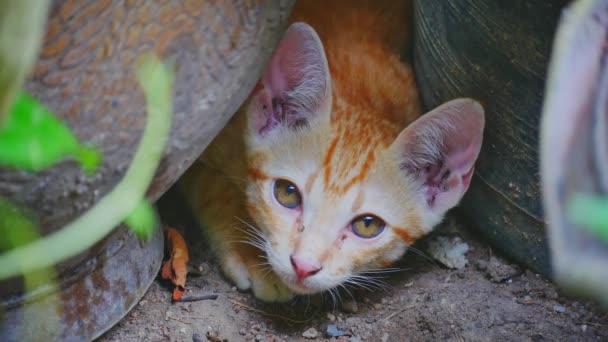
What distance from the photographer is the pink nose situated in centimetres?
192

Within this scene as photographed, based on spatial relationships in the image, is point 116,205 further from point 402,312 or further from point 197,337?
point 402,312

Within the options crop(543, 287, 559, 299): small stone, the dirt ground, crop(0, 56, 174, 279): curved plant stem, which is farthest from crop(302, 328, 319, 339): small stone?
crop(0, 56, 174, 279): curved plant stem

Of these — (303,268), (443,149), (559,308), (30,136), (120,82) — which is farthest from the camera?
(559,308)

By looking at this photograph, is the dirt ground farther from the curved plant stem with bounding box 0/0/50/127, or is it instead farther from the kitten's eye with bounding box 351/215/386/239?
the curved plant stem with bounding box 0/0/50/127

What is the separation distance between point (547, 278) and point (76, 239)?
150 centimetres

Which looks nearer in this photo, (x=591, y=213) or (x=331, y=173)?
(x=591, y=213)

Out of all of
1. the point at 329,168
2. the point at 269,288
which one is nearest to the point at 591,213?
the point at 329,168

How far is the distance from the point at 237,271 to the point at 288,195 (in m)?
0.36

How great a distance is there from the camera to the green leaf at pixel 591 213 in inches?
34.7

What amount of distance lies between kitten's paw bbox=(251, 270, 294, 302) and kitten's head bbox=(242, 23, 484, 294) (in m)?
0.20

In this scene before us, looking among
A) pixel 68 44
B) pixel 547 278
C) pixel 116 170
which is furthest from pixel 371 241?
pixel 68 44

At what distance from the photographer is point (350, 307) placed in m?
2.30

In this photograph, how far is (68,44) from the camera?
130cm

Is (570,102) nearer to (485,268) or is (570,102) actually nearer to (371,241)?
(371,241)
